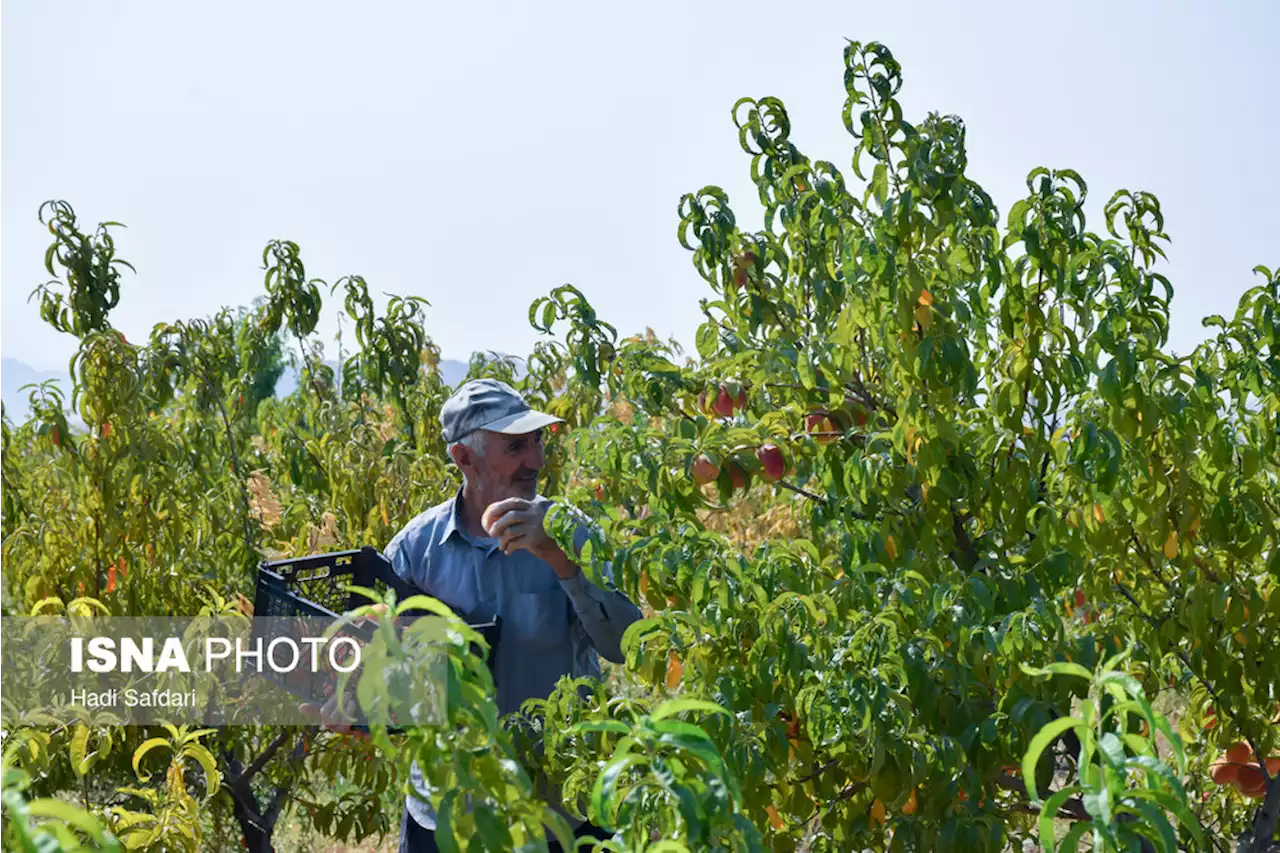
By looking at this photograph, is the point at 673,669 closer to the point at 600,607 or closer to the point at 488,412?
the point at 600,607

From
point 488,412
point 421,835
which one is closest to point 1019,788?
point 421,835

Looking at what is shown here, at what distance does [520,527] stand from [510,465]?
0.44 metres

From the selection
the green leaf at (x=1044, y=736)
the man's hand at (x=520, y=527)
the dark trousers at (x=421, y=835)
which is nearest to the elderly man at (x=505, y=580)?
the dark trousers at (x=421, y=835)

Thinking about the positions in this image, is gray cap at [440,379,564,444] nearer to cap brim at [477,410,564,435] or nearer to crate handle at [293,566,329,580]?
cap brim at [477,410,564,435]

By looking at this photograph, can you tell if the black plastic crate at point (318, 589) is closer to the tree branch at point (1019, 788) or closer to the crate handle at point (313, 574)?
the crate handle at point (313, 574)

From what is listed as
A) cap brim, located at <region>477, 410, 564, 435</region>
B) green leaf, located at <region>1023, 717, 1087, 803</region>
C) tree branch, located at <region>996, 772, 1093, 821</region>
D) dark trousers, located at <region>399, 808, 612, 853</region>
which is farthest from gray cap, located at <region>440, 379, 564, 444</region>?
green leaf, located at <region>1023, 717, 1087, 803</region>

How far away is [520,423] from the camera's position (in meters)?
2.86

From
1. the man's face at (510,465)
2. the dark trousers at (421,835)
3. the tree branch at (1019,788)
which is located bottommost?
the tree branch at (1019,788)

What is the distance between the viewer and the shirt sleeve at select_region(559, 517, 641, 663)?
105 inches

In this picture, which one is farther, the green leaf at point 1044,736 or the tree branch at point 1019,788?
the tree branch at point 1019,788

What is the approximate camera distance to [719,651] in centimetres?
221

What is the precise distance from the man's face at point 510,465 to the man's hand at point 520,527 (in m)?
0.37

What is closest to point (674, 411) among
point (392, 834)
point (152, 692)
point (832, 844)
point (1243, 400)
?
point (832, 844)

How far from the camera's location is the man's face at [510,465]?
2936 mm
